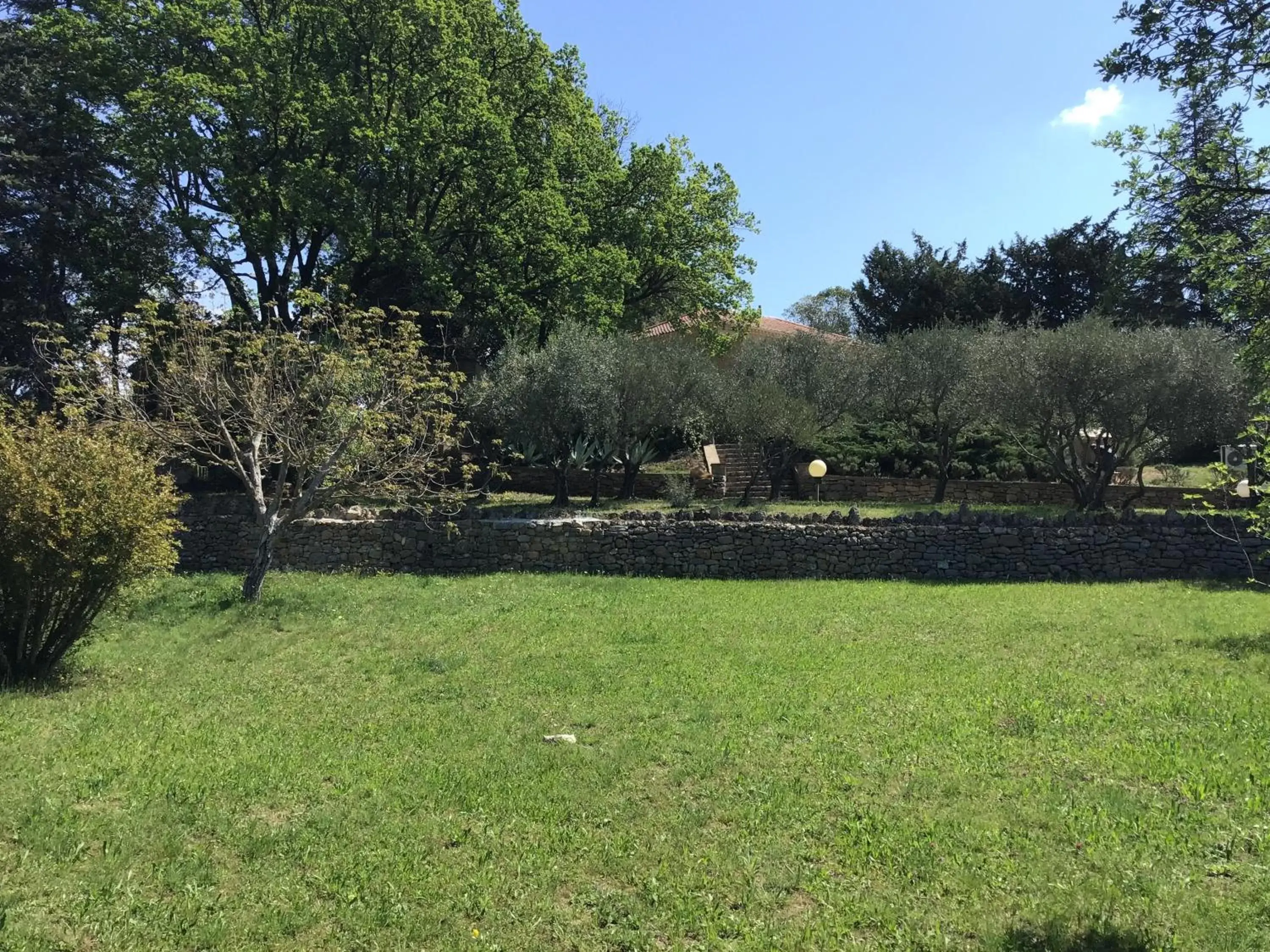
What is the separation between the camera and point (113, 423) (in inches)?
435

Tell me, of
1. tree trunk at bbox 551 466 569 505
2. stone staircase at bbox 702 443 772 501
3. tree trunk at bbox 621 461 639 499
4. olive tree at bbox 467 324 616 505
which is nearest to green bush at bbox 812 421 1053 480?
stone staircase at bbox 702 443 772 501

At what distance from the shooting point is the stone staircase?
952 inches

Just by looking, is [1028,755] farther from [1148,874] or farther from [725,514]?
[725,514]

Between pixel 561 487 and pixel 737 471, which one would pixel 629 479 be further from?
pixel 737 471

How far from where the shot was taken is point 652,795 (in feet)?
17.3

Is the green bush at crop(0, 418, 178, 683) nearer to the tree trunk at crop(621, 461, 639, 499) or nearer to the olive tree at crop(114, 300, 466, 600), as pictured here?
the olive tree at crop(114, 300, 466, 600)

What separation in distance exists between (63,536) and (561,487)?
41.5ft

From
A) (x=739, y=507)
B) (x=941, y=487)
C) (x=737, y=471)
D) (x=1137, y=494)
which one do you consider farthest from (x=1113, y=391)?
(x=737, y=471)

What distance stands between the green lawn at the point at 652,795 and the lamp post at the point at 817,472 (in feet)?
38.1

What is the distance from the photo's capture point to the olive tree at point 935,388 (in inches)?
924

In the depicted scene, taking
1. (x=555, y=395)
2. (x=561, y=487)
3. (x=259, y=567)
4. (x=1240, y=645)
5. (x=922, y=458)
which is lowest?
(x=1240, y=645)

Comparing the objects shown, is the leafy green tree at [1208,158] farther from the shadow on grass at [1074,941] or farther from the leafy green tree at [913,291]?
the leafy green tree at [913,291]

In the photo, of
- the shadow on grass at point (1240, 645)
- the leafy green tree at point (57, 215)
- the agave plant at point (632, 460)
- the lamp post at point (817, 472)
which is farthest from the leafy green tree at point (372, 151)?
the shadow on grass at point (1240, 645)

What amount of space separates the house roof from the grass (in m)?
5.97
